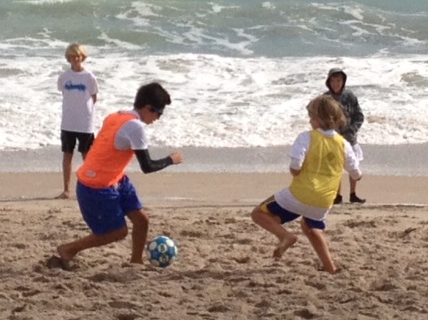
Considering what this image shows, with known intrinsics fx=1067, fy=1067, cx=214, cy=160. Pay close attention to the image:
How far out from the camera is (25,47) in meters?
20.7

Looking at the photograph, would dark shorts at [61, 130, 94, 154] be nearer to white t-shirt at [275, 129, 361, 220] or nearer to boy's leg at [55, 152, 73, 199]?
boy's leg at [55, 152, 73, 199]

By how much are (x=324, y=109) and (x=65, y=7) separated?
19.3 metres

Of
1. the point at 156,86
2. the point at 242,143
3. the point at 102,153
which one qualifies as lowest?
the point at 242,143

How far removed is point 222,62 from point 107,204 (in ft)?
40.2

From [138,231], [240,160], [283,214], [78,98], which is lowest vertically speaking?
[240,160]

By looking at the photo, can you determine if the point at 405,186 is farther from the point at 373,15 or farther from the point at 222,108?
the point at 373,15

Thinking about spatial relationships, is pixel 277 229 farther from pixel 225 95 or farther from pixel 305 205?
pixel 225 95

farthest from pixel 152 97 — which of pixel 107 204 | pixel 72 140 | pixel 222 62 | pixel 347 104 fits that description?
pixel 222 62

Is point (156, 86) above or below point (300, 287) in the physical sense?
above

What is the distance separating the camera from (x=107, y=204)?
21.4 ft

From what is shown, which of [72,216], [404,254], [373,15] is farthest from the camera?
[373,15]

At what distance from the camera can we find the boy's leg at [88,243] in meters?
6.62

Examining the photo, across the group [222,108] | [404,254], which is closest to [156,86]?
Result: [404,254]

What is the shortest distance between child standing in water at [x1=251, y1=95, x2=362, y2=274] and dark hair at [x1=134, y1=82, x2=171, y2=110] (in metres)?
0.84
